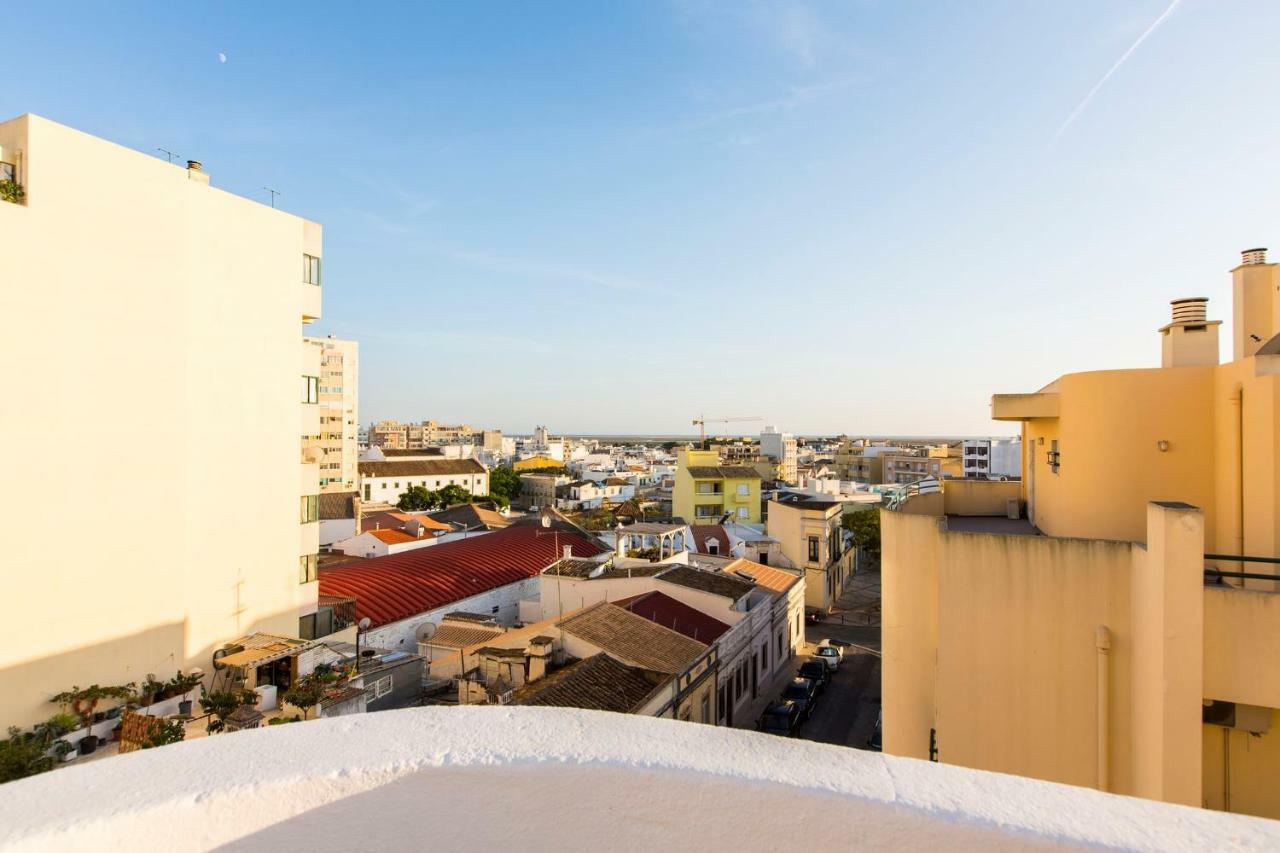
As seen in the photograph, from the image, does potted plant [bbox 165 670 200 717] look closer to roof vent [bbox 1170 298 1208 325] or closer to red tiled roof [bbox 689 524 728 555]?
roof vent [bbox 1170 298 1208 325]

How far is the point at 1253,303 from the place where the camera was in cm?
763

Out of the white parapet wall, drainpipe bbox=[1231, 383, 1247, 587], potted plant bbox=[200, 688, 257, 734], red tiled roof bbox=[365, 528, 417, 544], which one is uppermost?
drainpipe bbox=[1231, 383, 1247, 587]

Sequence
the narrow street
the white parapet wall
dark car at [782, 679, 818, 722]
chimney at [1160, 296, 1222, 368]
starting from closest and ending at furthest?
the white parapet wall, chimney at [1160, 296, 1222, 368], the narrow street, dark car at [782, 679, 818, 722]

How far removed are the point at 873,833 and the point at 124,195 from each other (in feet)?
49.3

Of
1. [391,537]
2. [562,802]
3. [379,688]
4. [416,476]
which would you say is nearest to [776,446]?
[416,476]

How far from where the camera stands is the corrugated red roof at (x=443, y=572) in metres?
20.7

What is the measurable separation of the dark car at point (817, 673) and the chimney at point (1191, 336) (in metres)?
15.8

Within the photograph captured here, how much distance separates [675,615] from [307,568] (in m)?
9.31

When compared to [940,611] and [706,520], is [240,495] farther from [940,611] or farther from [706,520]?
[706,520]

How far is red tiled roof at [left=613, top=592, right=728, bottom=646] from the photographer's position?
17.6 m

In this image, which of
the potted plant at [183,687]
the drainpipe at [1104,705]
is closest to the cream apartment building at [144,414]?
the potted plant at [183,687]

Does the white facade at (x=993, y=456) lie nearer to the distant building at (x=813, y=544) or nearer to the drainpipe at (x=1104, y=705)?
the distant building at (x=813, y=544)

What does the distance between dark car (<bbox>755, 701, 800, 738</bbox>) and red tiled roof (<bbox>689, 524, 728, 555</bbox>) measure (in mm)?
13364

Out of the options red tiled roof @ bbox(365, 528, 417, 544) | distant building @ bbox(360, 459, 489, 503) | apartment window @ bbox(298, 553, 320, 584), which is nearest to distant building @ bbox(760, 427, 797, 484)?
distant building @ bbox(360, 459, 489, 503)
